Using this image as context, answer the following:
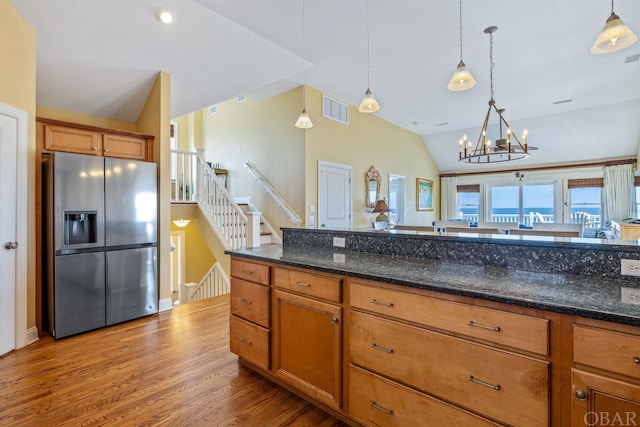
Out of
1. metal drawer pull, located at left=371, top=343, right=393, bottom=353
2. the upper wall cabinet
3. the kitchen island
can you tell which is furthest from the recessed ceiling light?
metal drawer pull, located at left=371, top=343, right=393, bottom=353

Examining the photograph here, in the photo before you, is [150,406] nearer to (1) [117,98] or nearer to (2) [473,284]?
(2) [473,284]

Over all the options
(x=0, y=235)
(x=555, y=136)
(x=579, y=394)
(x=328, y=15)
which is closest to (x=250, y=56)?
(x=328, y=15)

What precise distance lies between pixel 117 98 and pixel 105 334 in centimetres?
283

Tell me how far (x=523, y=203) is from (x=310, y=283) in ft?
30.0

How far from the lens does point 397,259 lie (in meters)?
2.07

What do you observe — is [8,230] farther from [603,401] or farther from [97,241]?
[603,401]

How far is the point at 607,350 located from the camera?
3.41 ft

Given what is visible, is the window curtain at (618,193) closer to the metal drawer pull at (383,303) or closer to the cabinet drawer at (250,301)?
the metal drawer pull at (383,303)

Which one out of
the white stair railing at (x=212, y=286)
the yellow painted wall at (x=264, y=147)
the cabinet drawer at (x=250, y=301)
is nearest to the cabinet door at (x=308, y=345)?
the cabinet drawer at (x=250, y=301)

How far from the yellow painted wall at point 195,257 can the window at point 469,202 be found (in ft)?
24.5

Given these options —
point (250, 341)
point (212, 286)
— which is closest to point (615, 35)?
point (250, 341)

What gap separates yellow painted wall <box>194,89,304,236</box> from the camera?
217 inches

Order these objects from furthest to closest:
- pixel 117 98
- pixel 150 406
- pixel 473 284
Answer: pixel 117 98
pixel 150 406
pixel 473 284

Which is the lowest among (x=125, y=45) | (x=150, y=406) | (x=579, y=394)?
(x=150, y=406)
